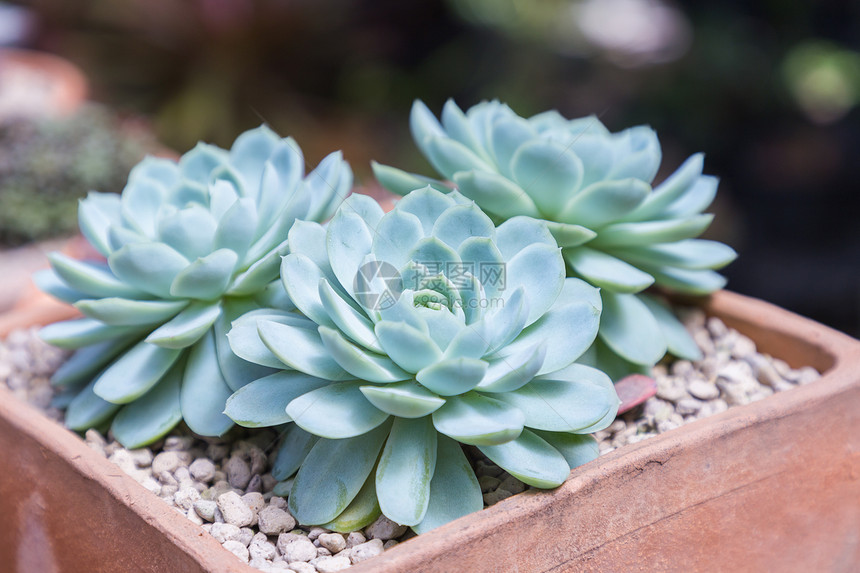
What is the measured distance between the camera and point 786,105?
235 cm

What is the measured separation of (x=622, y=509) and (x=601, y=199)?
0.97 ft

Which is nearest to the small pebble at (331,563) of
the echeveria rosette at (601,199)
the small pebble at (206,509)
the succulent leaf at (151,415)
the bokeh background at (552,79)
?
the small pebble at (206,509)

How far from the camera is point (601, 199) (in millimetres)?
732

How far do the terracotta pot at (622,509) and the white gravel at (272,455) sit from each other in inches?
2.0

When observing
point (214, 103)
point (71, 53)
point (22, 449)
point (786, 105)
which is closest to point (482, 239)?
point (22, 449)

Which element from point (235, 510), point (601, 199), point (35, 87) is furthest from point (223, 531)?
point (35, 87)

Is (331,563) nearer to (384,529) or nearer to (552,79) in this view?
(384,529)

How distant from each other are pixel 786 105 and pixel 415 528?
224cm

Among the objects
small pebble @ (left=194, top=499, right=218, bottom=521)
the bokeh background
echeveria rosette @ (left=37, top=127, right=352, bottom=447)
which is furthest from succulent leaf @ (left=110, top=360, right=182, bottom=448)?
the bokeh background

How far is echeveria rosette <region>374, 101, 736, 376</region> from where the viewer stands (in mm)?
725

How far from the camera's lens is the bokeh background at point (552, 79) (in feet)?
7.48

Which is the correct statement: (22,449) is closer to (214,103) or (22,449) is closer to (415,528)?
(415,528)

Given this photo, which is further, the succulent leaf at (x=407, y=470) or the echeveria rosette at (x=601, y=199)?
the echeveria rosette at (x=601, y=199)

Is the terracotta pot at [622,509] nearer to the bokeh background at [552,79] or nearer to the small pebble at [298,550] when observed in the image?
the small pebble at [298,550]
